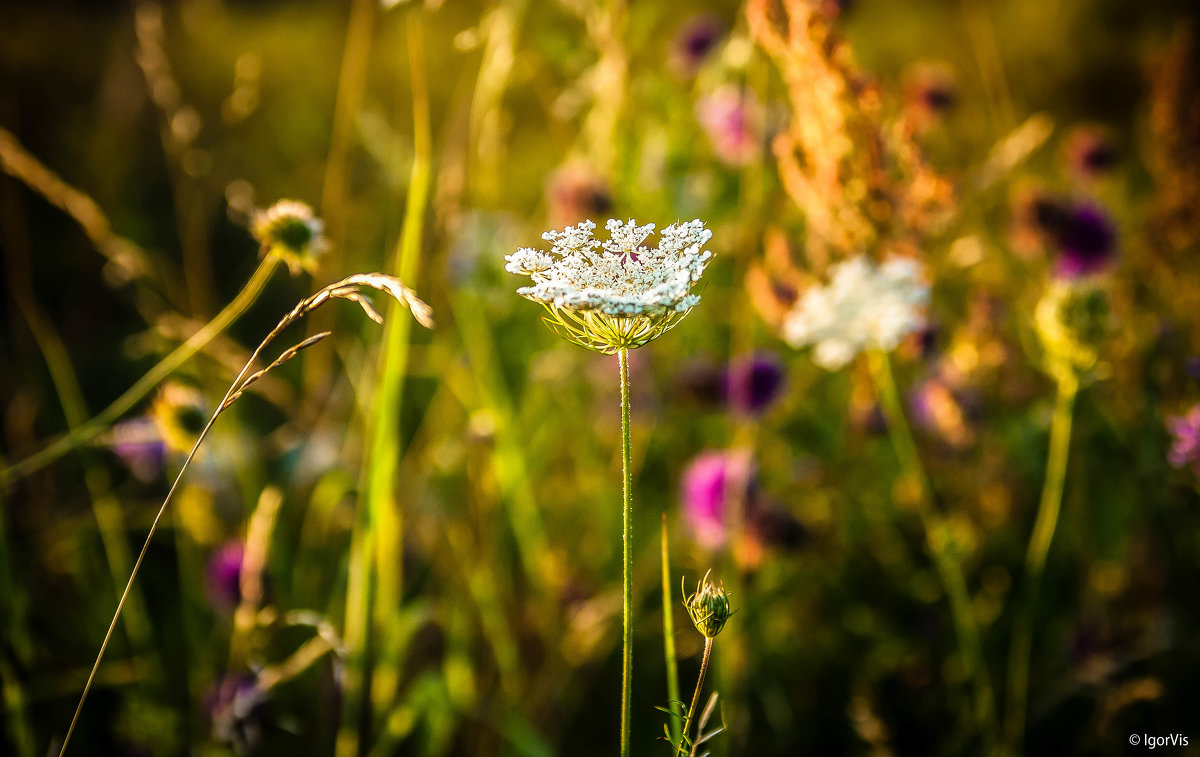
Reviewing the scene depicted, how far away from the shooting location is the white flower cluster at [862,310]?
2.22 feet

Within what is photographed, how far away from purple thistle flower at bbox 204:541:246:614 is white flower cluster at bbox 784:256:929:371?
664 millimetres

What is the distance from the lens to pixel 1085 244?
0.99 m

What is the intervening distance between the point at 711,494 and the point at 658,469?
0.30 m

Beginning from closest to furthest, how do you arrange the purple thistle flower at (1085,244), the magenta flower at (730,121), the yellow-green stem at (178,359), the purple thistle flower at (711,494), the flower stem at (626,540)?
the flower stem at (626,540), the yellow-green stem at (178,359), the purple thistle flower at (711,494), the purple thistle flower at (1085,244), the magenta flower at (730,121)

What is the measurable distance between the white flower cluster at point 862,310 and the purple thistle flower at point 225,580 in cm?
66

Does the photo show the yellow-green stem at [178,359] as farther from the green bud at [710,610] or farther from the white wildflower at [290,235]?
the green bud at [710,610]

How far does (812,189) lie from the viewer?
73 centimetres

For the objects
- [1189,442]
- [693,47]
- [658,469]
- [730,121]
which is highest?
[693,47]

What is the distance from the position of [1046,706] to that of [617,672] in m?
0.46

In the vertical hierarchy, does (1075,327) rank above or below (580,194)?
below

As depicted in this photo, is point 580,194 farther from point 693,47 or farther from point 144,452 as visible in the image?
point 144,452

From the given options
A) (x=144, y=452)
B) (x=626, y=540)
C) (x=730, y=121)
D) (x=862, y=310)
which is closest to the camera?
(x=626, y=540)

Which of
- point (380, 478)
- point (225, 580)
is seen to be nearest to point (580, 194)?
point (380, 478)

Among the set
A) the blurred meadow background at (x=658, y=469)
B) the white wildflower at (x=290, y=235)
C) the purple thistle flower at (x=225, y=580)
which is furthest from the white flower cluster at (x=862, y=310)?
the purple thistle flower at (x=225, y=580)
